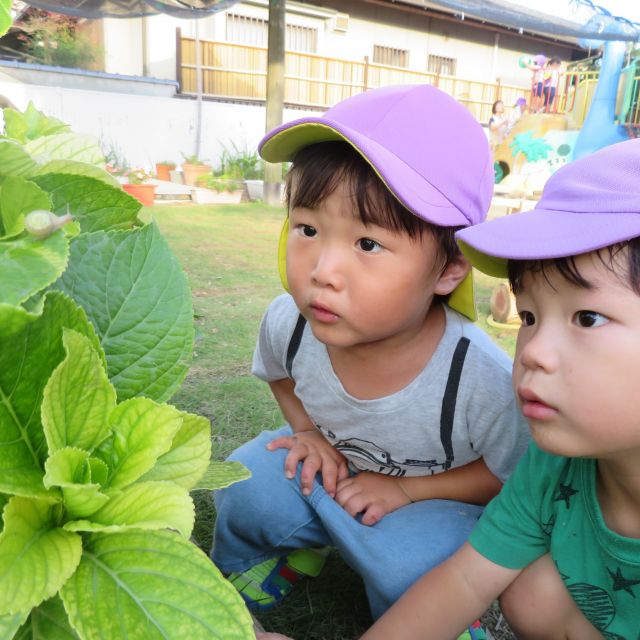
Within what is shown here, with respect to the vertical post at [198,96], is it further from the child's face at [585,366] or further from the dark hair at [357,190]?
the child's face at [585,366]

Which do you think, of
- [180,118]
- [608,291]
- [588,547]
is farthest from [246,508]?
[180,118]

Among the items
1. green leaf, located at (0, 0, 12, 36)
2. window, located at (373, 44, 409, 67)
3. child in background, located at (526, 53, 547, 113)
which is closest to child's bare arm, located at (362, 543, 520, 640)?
green leaf, located at (0, 0, 12, 36)

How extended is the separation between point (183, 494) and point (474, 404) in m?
0.91

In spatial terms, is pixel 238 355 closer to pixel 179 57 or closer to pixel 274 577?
pixel 274 577

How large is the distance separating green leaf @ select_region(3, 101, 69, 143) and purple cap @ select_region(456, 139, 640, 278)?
0.60m

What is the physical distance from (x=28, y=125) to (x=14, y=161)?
35cm

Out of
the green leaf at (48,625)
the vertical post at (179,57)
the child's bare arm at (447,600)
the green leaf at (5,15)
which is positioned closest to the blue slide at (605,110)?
the vertical post at (179,57)

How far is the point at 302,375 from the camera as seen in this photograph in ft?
4.88

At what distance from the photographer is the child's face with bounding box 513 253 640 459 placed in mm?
748

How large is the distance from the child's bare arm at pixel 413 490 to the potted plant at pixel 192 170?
8010 millimetres

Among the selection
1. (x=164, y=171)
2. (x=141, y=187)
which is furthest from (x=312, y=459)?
(x=164, y=171)

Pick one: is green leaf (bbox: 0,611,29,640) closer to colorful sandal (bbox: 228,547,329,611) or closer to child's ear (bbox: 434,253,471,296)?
child's ear (bbox: 434,253,471,296)

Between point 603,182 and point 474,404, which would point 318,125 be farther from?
point 474,404

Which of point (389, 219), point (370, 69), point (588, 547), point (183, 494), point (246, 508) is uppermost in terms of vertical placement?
point (370, 69)
